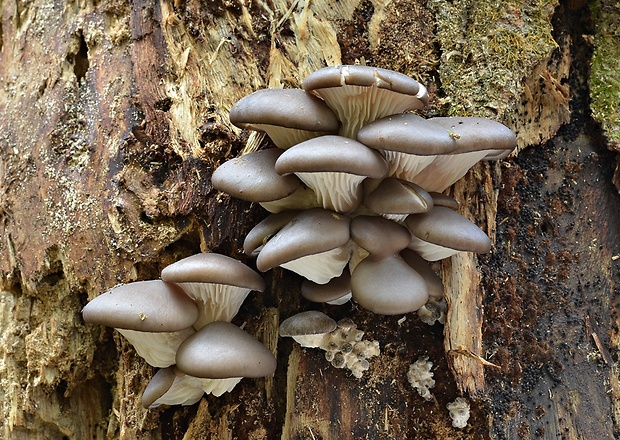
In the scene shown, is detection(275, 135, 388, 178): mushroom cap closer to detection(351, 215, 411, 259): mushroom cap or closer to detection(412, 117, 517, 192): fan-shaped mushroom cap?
detection(351, 215, 411, 259): mushroom cap

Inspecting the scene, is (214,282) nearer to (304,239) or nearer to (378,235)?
(304,239)

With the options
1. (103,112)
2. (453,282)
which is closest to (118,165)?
(103,112)

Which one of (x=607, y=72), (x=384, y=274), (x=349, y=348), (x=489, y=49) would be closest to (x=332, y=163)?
(x=384, y=274)

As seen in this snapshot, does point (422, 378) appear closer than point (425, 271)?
No

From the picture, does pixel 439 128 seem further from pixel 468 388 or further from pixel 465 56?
Result: pixel 468 388

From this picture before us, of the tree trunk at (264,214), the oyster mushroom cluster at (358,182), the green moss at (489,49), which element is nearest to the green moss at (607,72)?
the tree trunk at (264,214)

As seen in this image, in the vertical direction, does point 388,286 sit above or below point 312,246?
below

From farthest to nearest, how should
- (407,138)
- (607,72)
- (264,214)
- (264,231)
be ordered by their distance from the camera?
(607,72)
(264,214)
(264,231)
(407,138)
